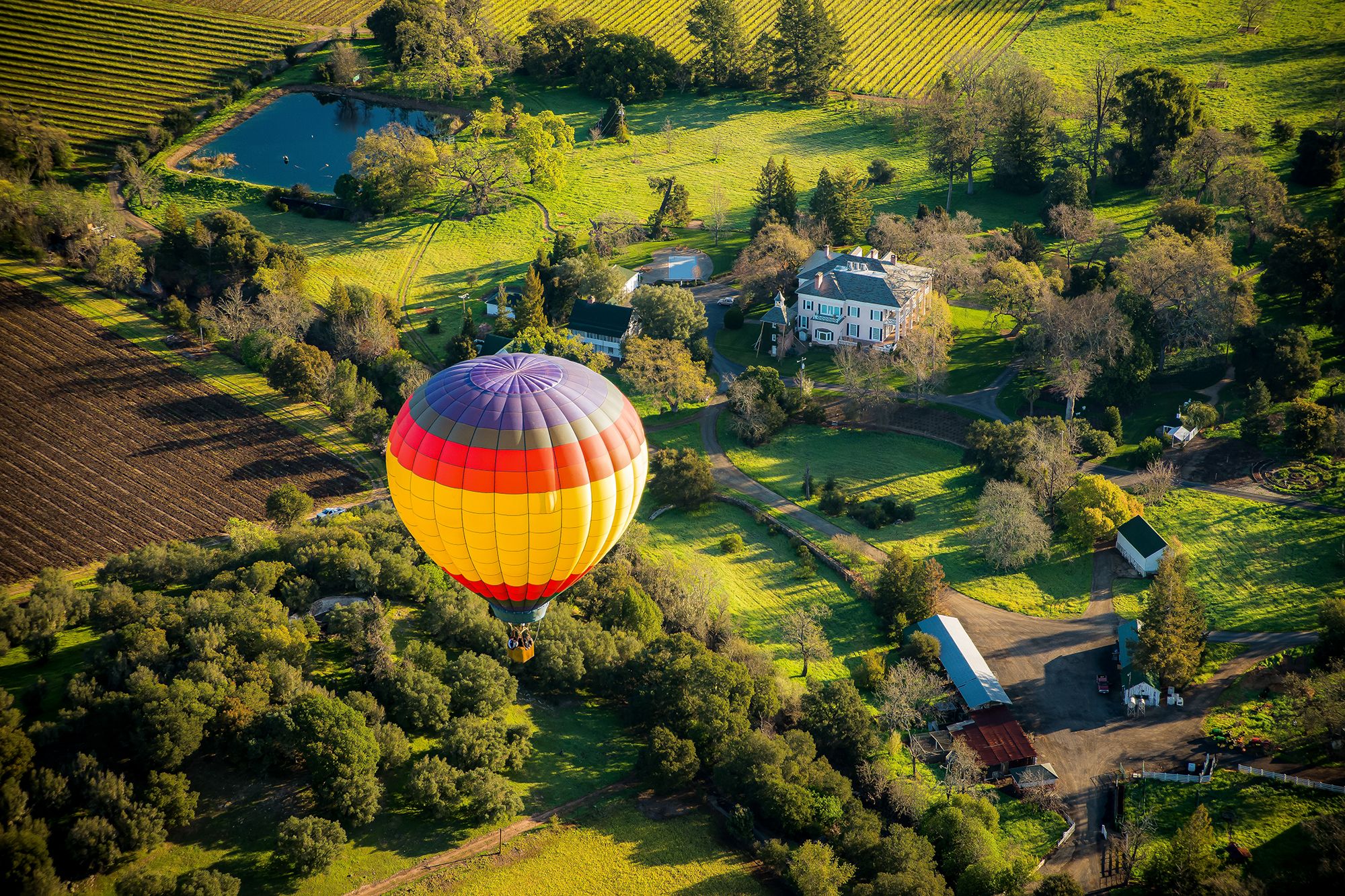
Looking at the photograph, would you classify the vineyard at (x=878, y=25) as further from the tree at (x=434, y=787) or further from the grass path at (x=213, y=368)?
the tree at (x=434, y=787)

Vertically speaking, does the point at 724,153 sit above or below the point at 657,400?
above

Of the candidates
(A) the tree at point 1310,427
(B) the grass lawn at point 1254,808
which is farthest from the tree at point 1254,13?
(B) the grass lawn at point 1254,808

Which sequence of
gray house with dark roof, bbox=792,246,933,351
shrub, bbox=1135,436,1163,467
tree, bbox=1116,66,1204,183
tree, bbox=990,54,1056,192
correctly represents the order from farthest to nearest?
tree, bbox=990,54,1056,192 < tree, bbox=1116,66,1204,183 < gray house with dark roof, bbox=792,246,933,351 < shrub, bbox=1135,436,1163,467

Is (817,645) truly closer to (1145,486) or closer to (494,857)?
(494,857)

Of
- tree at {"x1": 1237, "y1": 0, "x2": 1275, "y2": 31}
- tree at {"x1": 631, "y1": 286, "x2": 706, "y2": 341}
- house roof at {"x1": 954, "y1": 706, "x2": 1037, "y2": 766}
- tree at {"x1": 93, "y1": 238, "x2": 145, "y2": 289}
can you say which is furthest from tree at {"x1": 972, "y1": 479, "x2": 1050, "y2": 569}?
tree at {"x1": 1237, "y1": 0, "x2": 1275, "y2": 31}

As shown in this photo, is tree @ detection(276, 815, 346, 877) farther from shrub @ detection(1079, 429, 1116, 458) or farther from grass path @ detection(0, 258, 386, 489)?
shrub @ detection(1079, 429, 1116, 458)

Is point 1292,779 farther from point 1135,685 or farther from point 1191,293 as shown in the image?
point 1191,293

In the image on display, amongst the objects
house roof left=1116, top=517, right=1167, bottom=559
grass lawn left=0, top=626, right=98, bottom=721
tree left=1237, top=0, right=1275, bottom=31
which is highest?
tree left=1237, top=0, right=1275, bottom=31

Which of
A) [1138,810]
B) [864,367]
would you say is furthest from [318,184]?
[1138,810]
